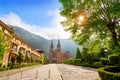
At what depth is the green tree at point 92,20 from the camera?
48.0 ft

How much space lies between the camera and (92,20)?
1482 centimetres

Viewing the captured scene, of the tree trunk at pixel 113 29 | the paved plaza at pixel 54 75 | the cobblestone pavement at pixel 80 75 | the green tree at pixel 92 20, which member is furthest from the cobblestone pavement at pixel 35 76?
the tree trunk at pixel 113 29

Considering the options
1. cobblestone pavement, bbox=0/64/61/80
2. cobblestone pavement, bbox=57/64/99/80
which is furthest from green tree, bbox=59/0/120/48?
cobblestone pavement, bbox=0/64/61/80

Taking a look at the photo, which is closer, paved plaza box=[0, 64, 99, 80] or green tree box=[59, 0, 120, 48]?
green tree box=[59, 0, 120, 48]

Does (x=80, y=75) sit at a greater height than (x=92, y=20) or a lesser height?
lesser

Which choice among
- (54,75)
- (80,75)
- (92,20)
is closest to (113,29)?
(92,20)

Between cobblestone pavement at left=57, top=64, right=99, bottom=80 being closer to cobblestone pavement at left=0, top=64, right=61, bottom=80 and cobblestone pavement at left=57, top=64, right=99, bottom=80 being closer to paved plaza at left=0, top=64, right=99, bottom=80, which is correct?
paved plaza at left=0, top=64, right=99, bottom=80

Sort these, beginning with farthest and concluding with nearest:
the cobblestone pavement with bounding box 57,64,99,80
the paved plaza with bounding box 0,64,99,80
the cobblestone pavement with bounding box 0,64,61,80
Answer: the cobblestone pavement with bounding box 0,64,61,80, the paved plaza with bounding box 0,64,99,80, the cobblestone pavement with bounding box 57,64,99,80

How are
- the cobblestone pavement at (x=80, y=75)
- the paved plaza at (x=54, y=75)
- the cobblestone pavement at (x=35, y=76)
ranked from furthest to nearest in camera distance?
the cobblestone pavement at (x=35, y=76)
the paved plaza at (x=54, y=75)
the cobblestone pavement at (x=80, y=75)

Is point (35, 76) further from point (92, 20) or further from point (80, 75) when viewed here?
point (92, 20)

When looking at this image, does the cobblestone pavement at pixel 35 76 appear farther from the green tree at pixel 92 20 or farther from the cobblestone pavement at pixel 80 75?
→ the green tree at pixel 92 20

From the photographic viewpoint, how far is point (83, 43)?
16703mm

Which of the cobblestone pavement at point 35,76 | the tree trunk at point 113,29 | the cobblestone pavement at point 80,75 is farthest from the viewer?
the cobblestone pavement at point 35,76

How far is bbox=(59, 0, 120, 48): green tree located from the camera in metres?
14.6
